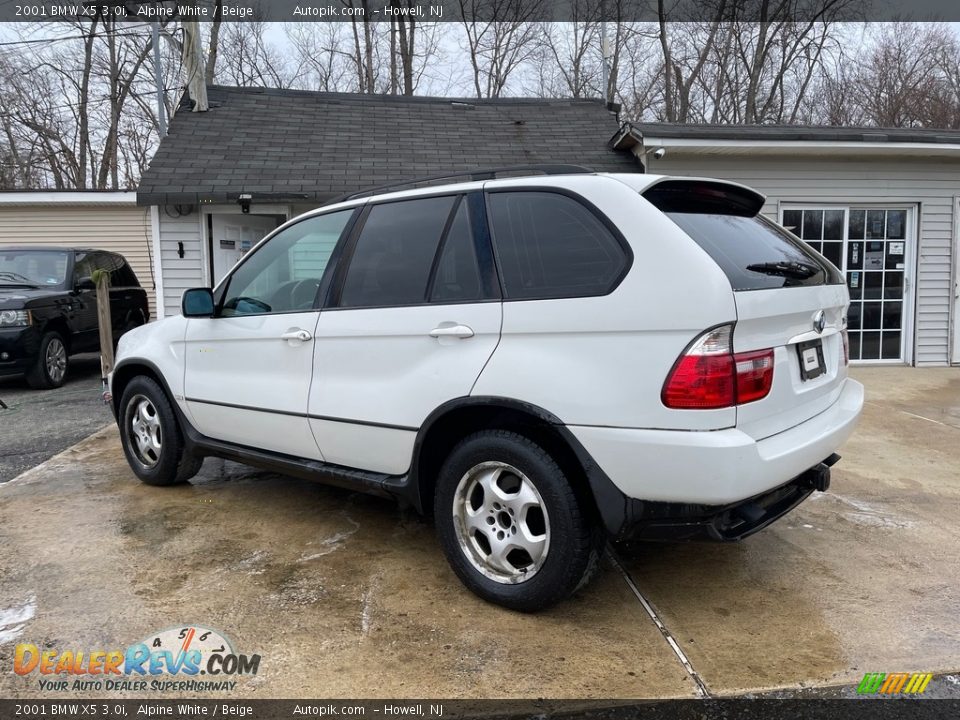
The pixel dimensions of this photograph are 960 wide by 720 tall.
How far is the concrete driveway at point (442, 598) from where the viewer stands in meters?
2.46

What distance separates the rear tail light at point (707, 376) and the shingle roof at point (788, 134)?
21.5 ft

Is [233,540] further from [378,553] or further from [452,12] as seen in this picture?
[452,12]

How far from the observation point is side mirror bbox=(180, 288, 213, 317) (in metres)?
3.95

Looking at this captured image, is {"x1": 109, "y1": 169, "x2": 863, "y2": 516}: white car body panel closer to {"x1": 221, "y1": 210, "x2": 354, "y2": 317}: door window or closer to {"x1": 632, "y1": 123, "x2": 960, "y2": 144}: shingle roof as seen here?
{"x1": 221, "y1": 210, "x2": 354, "y2": 317}: door window

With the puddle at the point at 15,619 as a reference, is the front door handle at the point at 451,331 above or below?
above

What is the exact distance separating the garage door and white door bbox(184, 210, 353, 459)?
24.2 feet

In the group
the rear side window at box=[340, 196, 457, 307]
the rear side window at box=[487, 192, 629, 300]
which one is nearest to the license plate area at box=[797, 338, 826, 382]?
the rear side window at box=[487, 192, 629, 300]

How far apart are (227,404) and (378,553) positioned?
1248mm

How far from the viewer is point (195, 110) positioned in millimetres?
10281

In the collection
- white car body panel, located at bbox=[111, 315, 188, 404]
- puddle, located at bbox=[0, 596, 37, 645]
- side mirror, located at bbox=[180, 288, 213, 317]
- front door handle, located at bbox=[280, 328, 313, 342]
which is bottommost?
puddle, located at bbox=[0, 596, 37, 645]

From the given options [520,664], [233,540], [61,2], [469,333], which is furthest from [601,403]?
[61,2]

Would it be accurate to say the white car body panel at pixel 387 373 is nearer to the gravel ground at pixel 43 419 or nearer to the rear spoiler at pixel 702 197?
the rear spoiler at pixel 702 197

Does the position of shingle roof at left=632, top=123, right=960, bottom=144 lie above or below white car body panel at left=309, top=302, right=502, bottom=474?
above

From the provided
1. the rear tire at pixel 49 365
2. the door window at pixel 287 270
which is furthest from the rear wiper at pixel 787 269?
the rear tire at pixel 49 365
